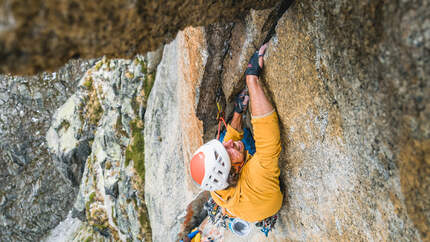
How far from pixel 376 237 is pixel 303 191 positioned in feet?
4.65

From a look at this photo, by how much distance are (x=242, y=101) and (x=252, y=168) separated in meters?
1.85

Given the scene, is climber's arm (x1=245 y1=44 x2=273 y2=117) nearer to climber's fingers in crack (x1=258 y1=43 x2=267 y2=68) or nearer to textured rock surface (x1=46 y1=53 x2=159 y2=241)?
climber's fingers in crack (x1=258 y1=43 x2=267 y2=68)

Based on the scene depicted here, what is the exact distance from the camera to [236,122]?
20.2 ft

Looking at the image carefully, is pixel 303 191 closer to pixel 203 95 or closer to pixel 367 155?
pixel 367 155

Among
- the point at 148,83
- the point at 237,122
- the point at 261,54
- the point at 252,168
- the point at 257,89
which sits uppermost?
the point at 148,83

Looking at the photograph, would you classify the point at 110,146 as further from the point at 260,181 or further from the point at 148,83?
the point at 260,181

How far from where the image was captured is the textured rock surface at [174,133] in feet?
21.7

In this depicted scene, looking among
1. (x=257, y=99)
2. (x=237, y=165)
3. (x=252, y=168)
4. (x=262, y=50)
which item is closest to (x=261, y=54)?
(x=262, y=50)

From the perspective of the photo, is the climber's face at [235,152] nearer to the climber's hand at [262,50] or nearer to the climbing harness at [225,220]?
the climbing harness at [225,220]

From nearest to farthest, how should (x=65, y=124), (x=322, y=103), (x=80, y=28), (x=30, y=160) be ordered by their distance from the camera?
(x=80, y=28), (x=322, y=103), (x=65, y=124), (x=30, y=160)

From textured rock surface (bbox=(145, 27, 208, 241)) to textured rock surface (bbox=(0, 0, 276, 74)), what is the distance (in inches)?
136

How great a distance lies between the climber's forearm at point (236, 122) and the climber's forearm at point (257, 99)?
1561 mm

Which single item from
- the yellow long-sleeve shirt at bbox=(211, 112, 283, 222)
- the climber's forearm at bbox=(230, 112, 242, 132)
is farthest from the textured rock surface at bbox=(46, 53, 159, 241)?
the yellow long-sleeve shirt at bbox=(211, 112, 283, 222)

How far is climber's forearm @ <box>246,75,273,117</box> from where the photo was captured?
14.4ft
